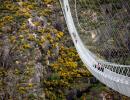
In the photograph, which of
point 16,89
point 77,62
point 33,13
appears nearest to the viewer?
point 16,89

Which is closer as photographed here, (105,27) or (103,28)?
(105,27)

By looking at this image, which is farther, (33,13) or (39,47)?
(33,13)

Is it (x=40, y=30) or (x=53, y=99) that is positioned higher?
(x=40, y=30)

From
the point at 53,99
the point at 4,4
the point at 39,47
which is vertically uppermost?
the point at 4,4

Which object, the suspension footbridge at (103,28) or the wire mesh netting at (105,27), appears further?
the wire mesh netting at (105,27)

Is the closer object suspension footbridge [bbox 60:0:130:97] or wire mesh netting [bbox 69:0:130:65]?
suspension footbridge [bbox 60:0:130:97]

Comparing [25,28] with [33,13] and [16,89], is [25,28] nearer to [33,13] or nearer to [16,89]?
[33,13]

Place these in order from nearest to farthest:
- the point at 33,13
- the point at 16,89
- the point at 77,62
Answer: the point at 16,89 < the point at 77,62 < the point at 33,13

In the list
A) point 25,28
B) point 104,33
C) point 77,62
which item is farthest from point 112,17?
point 25,28
